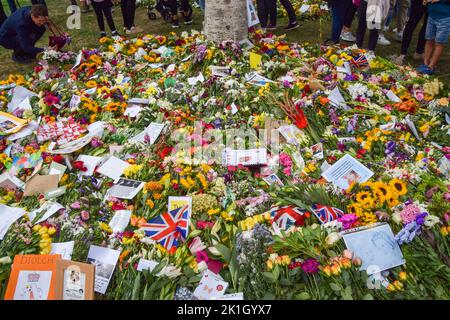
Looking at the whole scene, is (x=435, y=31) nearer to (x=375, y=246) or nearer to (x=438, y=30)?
(x=438, y=30)

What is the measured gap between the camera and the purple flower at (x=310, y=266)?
277cm

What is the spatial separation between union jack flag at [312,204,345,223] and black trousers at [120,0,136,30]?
6738 mm

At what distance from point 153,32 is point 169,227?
263 inches

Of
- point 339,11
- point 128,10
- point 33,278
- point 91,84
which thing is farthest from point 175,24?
point 33,278

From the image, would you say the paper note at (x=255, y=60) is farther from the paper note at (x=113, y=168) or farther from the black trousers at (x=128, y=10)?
the black trousers at (x=128, y=10)

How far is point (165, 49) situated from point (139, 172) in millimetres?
3556

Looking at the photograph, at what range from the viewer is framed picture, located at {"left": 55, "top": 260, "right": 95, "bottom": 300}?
2846 millimetres

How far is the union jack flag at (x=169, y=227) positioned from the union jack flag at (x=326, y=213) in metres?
1.22

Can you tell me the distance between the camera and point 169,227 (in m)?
3.37

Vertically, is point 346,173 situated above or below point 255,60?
below

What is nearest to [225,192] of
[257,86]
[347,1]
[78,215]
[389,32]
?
[78,215]

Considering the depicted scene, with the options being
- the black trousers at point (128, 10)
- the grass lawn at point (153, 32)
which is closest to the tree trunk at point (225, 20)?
the grass lawn at point (153, 32)
